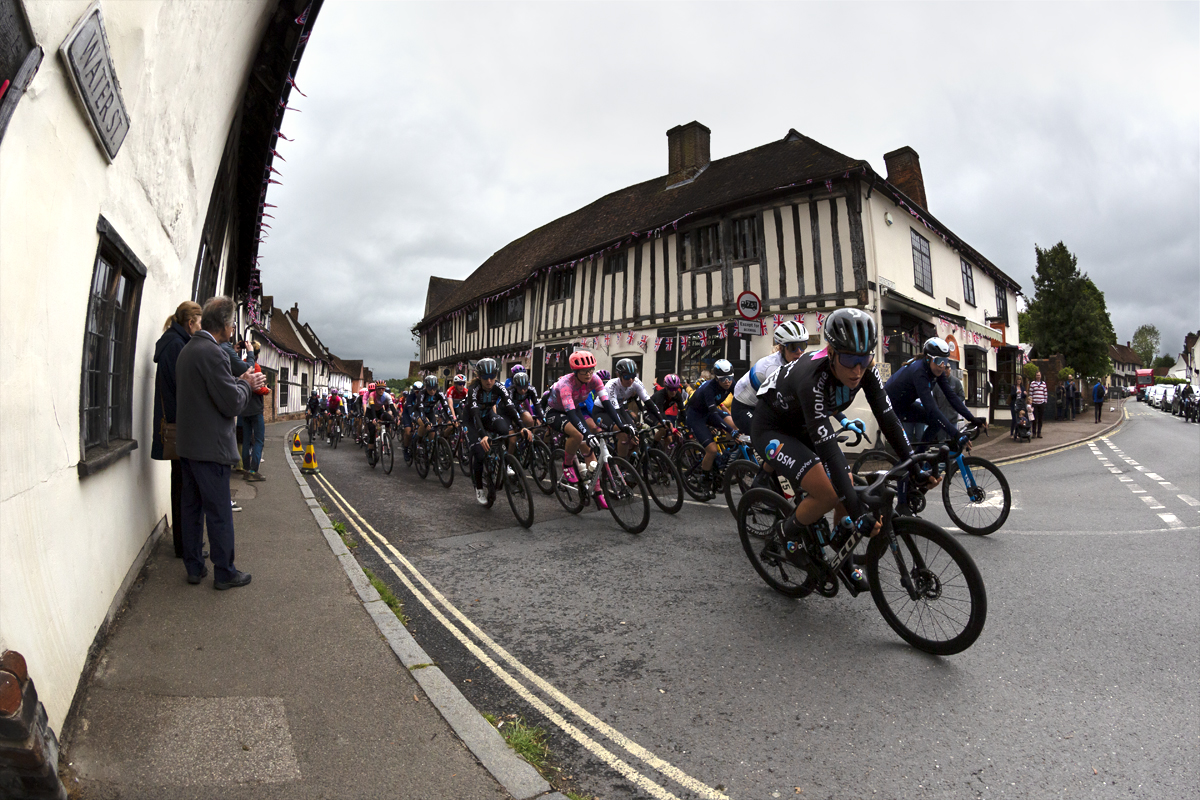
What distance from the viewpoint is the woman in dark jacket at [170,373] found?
465cm

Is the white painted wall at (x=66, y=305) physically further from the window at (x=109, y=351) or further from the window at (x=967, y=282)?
the window at (x=967, y=282)

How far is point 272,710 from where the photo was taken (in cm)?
288

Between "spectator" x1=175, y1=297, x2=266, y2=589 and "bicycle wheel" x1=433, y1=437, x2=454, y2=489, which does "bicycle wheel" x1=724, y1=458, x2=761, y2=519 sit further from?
"bicycle wheel" x1=433, y1=437, x2=454, y2=489

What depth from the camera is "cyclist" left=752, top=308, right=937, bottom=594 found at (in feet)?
11.8

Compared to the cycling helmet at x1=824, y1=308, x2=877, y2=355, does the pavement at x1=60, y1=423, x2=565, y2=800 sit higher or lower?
lower

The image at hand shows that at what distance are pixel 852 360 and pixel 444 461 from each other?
8466 mm

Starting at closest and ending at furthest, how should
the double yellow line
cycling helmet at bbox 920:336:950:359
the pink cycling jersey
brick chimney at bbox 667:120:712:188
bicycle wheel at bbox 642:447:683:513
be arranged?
the double yellow line, cycling helmet at bbox 920:336:950:359, the pink cycling jersey, bicycle wheel at bbox 642:447:683:513, brick chimney at bbox 667:120:712:188

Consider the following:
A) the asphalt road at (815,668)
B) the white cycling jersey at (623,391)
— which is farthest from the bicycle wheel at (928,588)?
the white cycling jersey at (623,391)

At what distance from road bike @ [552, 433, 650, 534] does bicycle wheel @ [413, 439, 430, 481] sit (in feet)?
17.1

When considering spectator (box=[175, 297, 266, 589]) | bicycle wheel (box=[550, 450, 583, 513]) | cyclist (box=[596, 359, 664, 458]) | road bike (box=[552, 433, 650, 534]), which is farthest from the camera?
cyclist (box=[596, 359, 664, 458])

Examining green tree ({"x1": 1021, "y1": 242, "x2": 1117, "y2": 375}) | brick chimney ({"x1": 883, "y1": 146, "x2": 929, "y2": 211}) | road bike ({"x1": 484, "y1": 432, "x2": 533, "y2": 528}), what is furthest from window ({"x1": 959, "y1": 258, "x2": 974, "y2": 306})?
green tree ({"x1": 1021, "y1": 242, "x2": 1117, "y2": 375})

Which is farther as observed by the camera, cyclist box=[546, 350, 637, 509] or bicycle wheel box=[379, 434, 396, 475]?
bicycle wheel box=[379, 434, 396, 475]

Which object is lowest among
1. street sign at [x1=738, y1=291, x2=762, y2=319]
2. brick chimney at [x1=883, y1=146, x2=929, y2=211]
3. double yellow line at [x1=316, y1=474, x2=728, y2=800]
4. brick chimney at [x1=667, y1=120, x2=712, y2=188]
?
double yellow line at [x1=316, y1=474, x2=728, y2=800]

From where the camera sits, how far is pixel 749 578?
16.3ft
